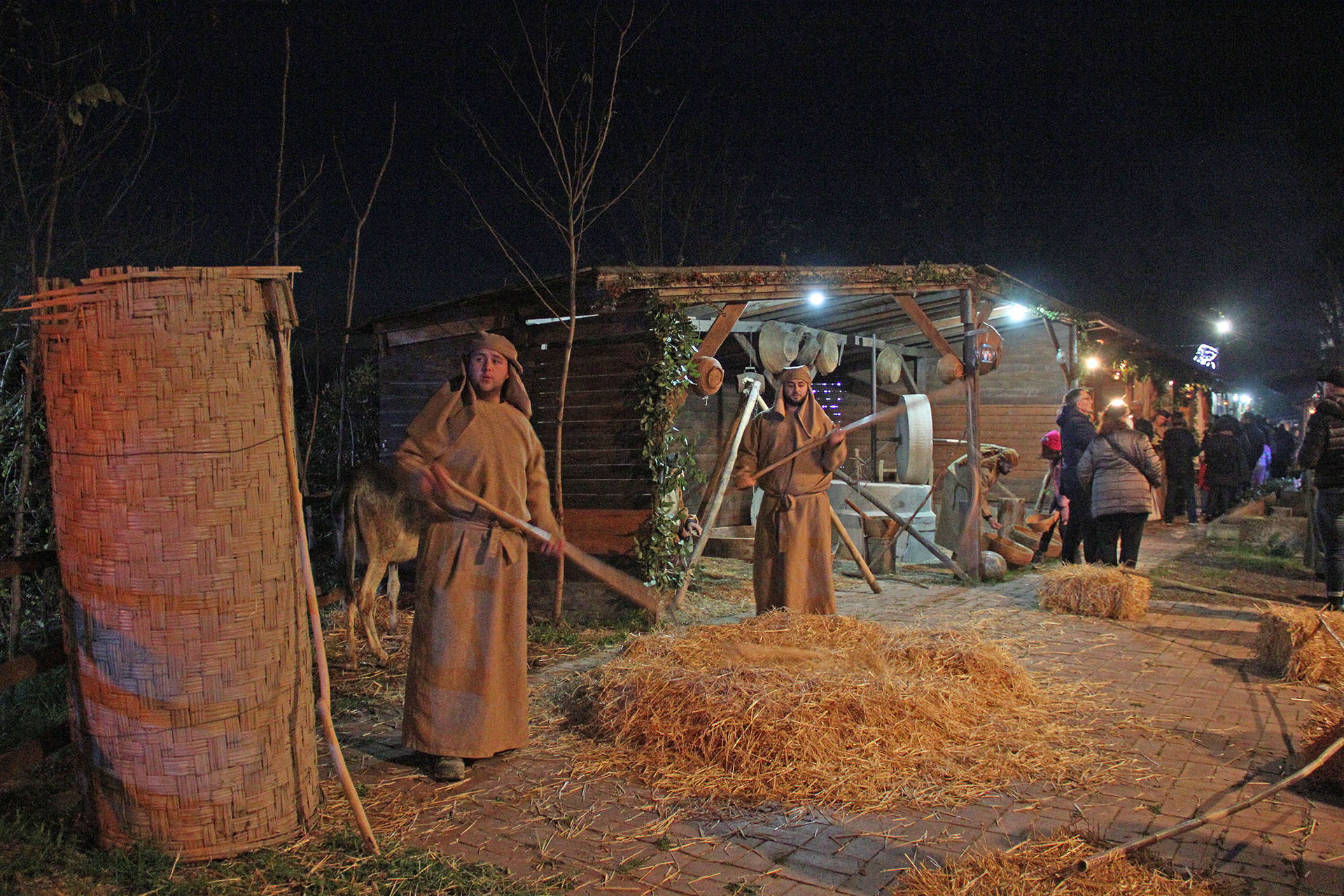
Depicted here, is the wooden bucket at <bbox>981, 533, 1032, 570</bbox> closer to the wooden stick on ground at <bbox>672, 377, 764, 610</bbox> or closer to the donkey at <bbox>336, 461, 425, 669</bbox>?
the wooden stick on ground at <bbox>672, 377, 764, 610</bbox>

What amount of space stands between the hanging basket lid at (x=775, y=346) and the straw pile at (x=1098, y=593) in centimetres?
488

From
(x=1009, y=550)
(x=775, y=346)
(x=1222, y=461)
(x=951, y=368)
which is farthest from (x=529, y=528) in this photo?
(x=1222, y=461)

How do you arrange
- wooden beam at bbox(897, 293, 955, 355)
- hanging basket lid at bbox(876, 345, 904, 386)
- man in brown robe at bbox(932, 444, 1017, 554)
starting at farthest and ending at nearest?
hanging basket lid at bbox(876, 345, 904, 386) < man in brown robe at bbox(932, 444, 1017, 554) < wooden beam at bbox(897, 293, 955, 355)

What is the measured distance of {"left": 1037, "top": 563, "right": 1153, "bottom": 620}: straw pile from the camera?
777cm

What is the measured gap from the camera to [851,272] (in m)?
8.95

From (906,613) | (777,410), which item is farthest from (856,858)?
(906,613)

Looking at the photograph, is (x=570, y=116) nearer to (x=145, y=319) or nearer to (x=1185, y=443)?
(x=145, y=319)

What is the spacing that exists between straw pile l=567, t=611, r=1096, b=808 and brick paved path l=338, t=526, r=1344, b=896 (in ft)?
0.60

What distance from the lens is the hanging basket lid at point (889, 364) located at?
1490 cm

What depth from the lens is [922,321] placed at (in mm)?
9805

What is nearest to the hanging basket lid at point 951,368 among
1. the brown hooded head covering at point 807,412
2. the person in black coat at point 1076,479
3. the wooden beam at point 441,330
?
the person in black coat at point 1076,479

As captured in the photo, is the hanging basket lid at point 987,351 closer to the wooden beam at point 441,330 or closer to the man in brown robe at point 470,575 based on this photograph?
the wooden beam at point 441,330

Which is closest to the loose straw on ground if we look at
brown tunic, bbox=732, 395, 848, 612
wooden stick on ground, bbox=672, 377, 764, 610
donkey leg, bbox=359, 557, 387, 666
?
donkey leg, bbox=359, 557, 387, 666

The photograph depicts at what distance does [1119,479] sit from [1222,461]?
8783mm
